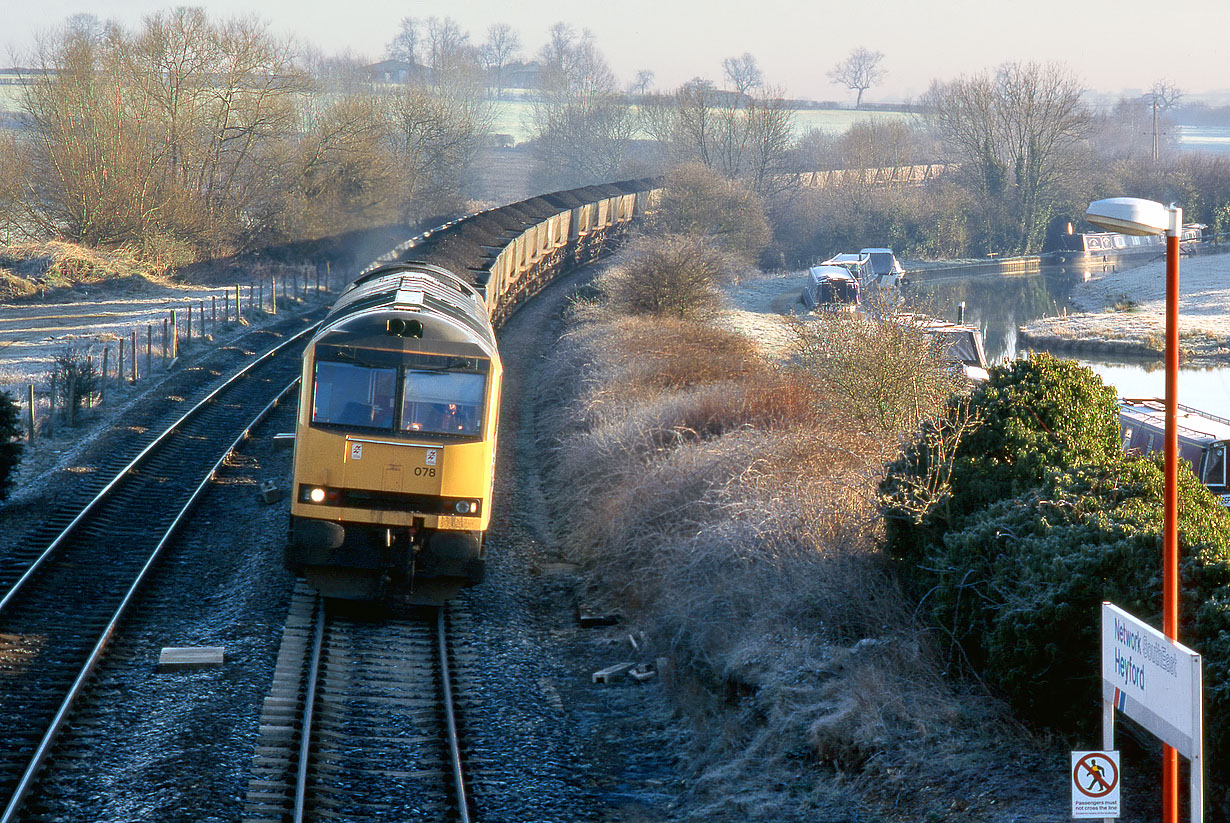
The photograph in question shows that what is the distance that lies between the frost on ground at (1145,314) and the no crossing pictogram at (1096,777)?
85.4ft

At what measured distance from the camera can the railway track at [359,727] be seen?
699 centimetres

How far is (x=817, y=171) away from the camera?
66.6 meters

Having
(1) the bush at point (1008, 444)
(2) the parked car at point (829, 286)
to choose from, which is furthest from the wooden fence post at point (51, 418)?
(2) the parked car at point (829, 286)

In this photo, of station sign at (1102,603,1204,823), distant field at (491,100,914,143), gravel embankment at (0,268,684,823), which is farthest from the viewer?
distant field at (491,100,914,143)

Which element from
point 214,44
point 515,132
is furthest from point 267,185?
point 515,132

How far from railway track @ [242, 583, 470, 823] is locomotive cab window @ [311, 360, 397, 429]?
1.91 metres

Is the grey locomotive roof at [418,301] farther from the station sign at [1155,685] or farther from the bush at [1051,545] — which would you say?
the station sign at [1155,685]

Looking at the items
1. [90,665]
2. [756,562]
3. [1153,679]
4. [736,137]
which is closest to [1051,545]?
[1153,679]

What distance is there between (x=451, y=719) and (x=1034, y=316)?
3689 cm

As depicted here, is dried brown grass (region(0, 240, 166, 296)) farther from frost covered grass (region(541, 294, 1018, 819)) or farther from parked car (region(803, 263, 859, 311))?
frost covered grass (region(541, 294, 1018, 819))

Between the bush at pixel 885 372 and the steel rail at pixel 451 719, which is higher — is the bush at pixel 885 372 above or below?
above

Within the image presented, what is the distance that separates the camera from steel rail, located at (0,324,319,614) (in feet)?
33.8

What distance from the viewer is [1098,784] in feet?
15.3

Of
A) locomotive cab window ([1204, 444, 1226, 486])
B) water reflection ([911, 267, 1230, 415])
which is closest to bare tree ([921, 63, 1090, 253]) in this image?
water reflection ([911, 267, 1230, 415])
